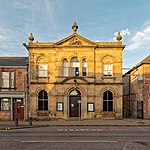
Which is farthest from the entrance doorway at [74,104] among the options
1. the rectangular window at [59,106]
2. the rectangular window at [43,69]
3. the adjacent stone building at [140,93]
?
the adjacent stone building at [140,93]

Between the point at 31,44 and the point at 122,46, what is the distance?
11.7 m

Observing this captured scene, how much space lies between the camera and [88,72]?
24047mm

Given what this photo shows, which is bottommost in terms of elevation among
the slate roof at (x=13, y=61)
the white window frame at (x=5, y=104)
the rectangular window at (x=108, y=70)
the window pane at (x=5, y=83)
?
the white window frame at (x=5, y=104)

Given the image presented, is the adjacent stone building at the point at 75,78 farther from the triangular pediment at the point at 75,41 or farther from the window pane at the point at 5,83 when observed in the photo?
the window pane at the point at 5,83

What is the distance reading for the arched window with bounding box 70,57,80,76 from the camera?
24248 mm

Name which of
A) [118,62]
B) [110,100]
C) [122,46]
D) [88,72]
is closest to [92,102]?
[110,100]

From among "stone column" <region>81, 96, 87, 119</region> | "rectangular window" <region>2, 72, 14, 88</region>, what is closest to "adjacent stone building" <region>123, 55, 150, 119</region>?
"stone column" <region>81, 96, 87, 119</region>

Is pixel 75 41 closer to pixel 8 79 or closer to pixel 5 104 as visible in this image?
pixel 8 79

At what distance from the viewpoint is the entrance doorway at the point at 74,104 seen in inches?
937

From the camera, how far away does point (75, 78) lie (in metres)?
23.8

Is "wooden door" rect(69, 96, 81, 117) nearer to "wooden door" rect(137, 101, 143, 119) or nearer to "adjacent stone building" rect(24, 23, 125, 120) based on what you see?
"adjacent stone building" rect(24, 23, 125, 120)

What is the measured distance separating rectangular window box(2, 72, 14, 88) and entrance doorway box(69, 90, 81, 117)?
25.1 feet

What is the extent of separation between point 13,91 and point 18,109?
2.33 metres

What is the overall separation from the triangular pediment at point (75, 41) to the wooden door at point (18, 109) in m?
8.85
